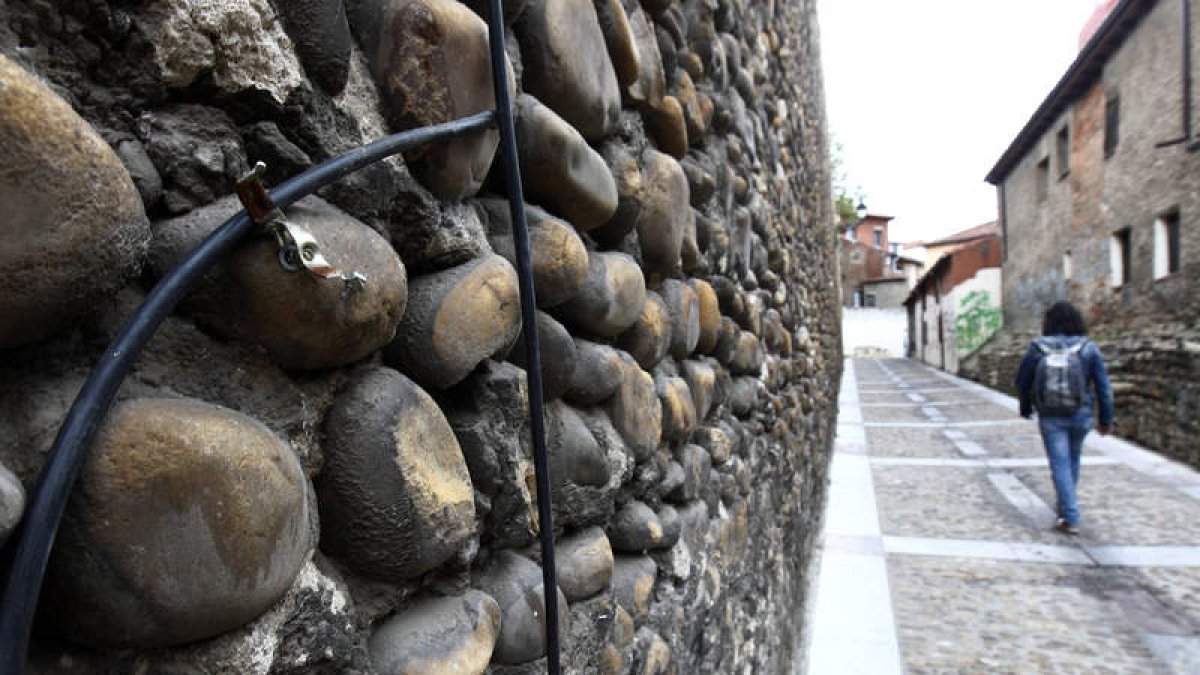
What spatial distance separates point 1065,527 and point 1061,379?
2.94 feet

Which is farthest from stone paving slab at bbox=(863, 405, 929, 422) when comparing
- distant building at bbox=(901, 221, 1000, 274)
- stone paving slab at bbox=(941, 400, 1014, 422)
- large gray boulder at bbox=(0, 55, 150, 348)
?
distant building at bbox=(901, 221, 1000, 274)

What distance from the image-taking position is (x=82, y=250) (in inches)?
13.8

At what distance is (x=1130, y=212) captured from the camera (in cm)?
1112

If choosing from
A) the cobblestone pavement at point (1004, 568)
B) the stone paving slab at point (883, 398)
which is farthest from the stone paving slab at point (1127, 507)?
the stone paving slab at point (883, 398)

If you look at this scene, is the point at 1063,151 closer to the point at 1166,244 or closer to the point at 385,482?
the point at 1166,244

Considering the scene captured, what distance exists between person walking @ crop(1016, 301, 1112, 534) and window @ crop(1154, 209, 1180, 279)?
7.22m

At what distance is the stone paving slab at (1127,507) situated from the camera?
4215mm

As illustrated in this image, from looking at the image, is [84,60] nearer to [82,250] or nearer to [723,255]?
[82,250]

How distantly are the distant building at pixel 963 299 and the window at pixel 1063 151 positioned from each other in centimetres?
466

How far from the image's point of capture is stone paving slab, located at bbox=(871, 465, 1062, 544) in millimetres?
4543

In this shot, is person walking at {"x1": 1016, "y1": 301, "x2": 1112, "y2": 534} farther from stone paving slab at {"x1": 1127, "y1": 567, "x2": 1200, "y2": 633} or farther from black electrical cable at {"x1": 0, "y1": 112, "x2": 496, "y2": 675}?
black electrical cable at {"x1": 0, "y1": 112, "x2": 496, "y2": 675}

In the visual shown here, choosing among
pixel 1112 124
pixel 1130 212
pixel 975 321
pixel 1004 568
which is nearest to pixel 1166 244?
pixel 1130 212

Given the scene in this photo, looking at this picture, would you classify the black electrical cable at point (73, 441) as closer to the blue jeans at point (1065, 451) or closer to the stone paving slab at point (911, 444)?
the blue jeans at point (1065, 451)

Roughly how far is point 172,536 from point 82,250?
0.49 feet
